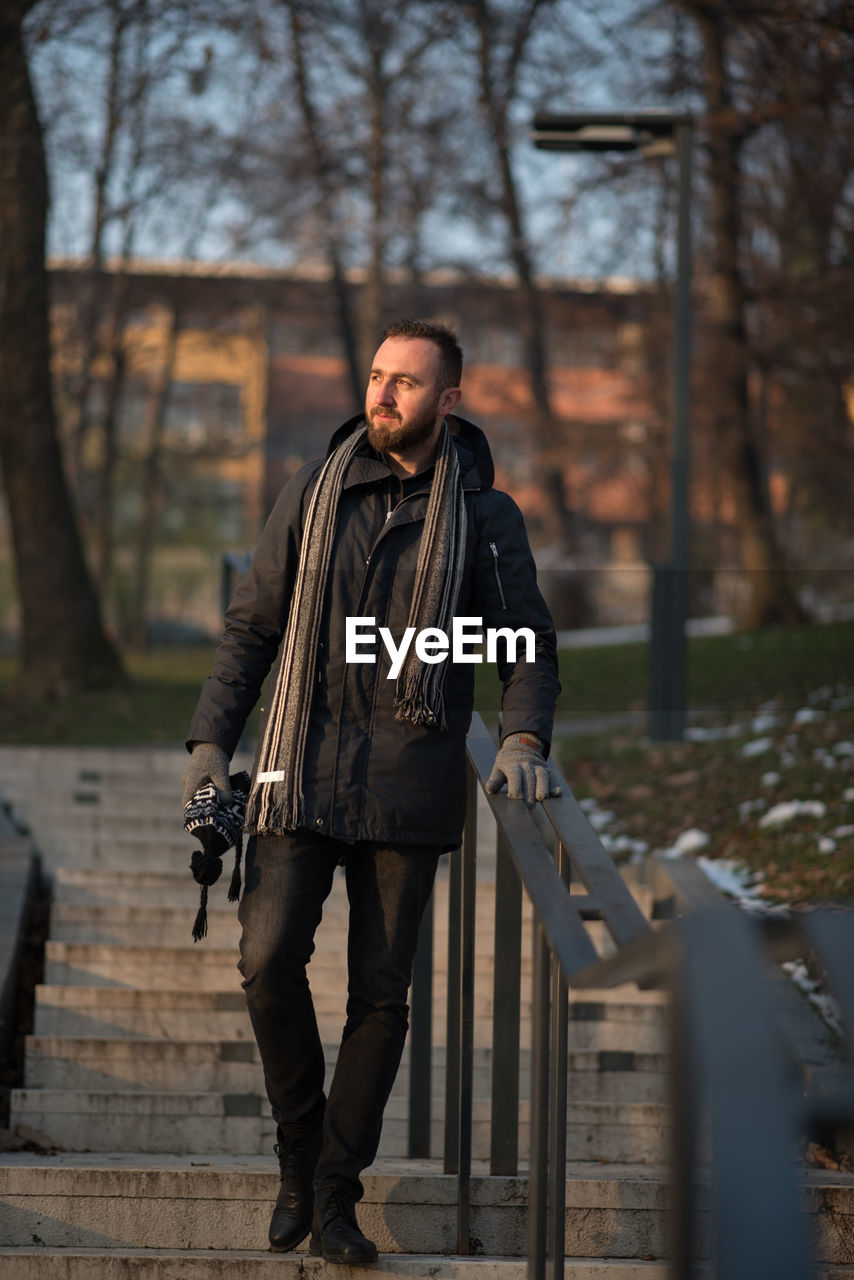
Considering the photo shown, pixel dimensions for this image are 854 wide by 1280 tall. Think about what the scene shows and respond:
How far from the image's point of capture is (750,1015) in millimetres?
1730

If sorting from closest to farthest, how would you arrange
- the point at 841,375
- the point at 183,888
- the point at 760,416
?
the point at 183,888 < the point at 841,375 < the point at 760,416

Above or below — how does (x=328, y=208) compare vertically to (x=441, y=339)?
above

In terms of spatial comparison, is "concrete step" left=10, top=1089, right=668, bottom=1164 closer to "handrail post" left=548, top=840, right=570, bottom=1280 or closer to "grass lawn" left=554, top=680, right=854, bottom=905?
"handrail post" left=548, top=840, right=570, bottom=1280

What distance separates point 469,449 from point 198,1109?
7.04ft

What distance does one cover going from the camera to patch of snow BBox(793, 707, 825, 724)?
9312 millimetres

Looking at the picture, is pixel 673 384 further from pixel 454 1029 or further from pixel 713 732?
pixel 454 1029

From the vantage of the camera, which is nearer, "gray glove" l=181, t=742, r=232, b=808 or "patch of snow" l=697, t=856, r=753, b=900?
"gray glove" l=181, t=742, r=232, b=808

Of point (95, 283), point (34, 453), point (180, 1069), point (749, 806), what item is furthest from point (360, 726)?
point (95, 283)

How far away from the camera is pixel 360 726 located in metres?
3.33

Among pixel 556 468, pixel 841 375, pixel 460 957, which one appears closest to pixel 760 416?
pixel 556 468

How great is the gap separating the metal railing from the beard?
78cm

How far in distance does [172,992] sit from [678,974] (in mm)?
3782

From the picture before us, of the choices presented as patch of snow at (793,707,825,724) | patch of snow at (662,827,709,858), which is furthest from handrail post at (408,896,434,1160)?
patch of snow at (793,707,825,724)

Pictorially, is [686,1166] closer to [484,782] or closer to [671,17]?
[484,782]
